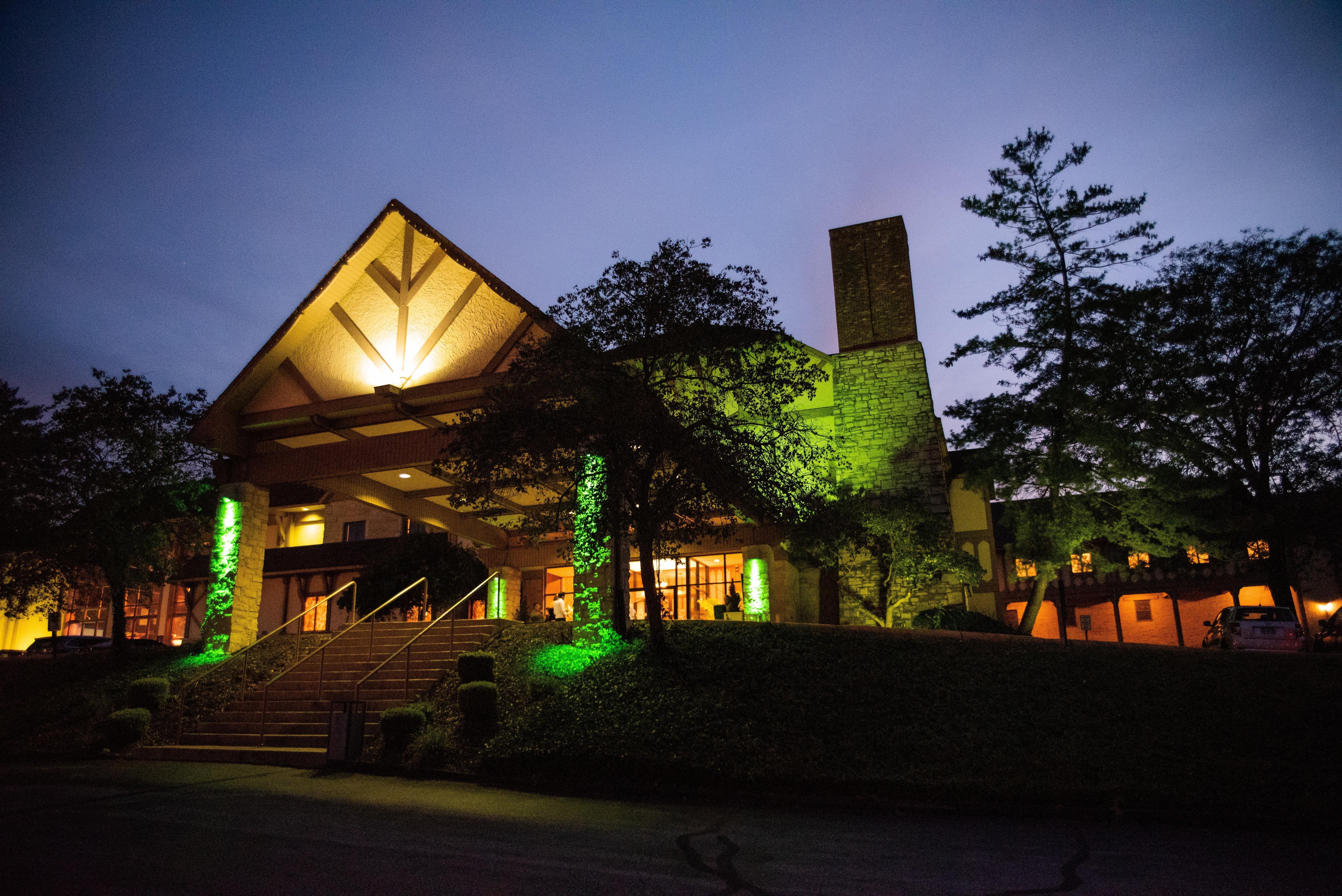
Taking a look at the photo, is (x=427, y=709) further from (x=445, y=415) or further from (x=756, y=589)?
(x=756, y=589)

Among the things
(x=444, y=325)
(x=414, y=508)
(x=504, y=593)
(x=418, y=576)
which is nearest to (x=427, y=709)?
(x=444, y=325)

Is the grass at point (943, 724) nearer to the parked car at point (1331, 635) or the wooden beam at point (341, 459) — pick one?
the wooden beam at point (341, 459)

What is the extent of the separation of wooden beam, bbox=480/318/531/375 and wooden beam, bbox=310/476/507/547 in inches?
188

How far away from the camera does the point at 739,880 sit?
5.79m

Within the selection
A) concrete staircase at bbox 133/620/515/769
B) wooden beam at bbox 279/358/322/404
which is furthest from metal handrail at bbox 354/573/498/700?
wooden beam at bbox 279/358/322/404

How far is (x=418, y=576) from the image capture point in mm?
20453

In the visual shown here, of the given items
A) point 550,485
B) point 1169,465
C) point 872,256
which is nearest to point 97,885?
point 550,485

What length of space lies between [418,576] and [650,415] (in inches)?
431

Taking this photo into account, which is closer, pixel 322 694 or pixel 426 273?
pixel 322 694

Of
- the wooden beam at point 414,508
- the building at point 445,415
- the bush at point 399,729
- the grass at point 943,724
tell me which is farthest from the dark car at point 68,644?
the grass at point 943,724

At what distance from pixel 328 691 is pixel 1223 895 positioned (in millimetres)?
12591

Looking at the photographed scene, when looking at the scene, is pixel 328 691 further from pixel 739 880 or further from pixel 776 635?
pixel 739 880

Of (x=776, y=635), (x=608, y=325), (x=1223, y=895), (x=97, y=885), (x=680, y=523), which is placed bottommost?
(x=1223, y=895)

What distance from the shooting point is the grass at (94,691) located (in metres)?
12.9
